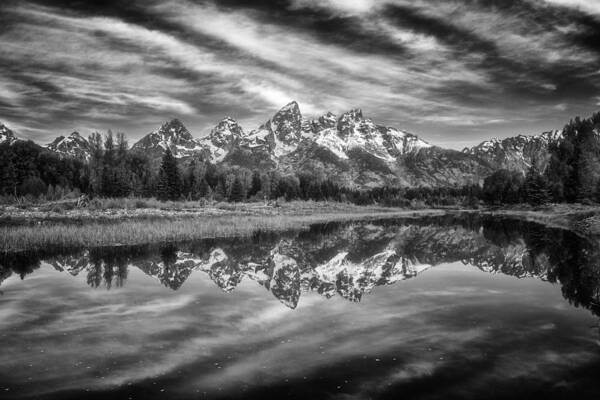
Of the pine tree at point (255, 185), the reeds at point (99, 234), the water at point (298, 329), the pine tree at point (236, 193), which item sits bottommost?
the water at point (298, 329)

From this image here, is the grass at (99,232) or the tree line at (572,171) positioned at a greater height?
the tree line at (572,171)

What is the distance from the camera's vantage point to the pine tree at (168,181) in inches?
3499

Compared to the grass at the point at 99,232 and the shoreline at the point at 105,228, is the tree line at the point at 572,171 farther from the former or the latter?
the grass at the point at 99,232

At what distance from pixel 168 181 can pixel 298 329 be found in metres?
84.2

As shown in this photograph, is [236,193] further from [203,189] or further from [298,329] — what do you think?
[298,329]

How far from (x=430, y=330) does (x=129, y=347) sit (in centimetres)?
852

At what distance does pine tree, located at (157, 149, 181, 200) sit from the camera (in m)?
88.9

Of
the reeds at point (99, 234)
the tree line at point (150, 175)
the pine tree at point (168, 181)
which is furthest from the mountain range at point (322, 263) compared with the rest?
the pine tree at point (168, 181)

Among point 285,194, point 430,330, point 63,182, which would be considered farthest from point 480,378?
point 285,194

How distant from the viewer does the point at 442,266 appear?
24.7 m

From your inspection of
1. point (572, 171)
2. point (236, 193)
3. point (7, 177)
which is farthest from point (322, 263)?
point (236, 193)

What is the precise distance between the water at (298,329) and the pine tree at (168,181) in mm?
65087

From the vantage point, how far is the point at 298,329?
12.2 metres

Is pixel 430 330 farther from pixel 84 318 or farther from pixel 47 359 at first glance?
pixel 84 318
